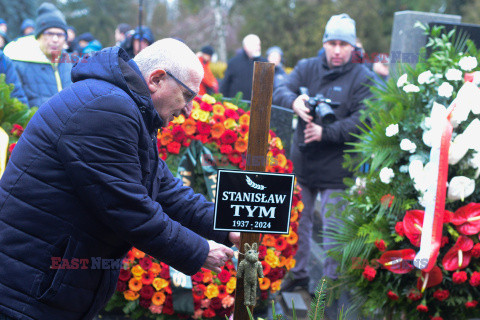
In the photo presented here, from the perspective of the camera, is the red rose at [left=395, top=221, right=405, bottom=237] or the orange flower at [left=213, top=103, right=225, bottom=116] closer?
the red rose at [left=395, top=221, right=405, bottom=237]

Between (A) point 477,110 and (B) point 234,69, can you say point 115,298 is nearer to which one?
(A) point 477,110

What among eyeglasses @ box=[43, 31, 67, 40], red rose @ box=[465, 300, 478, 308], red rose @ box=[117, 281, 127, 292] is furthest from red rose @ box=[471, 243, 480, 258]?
eyeglasses @ box=[43, 31, 67, 40]

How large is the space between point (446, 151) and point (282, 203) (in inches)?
53.5

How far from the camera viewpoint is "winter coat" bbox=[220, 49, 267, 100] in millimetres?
7586

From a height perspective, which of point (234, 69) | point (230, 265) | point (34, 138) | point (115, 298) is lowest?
point (115, 298)

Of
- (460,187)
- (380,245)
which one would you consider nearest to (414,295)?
(380,245)

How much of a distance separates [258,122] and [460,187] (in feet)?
5.10

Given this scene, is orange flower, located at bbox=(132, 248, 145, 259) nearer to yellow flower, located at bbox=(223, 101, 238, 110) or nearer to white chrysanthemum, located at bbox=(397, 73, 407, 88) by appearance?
yellow flower, located at bbox=(223, 101, 238, 110)

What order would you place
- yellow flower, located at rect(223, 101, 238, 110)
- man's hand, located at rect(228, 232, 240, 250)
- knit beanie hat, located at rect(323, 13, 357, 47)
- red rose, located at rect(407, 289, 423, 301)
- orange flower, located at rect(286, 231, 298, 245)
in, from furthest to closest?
knit beanie hat, located at rect(323, 13, 357, 47), yellow flower, located at rect(223, 101, 238, 110), orange flower, located at rect(286, 231, 298, 245), red rose, located at rect(407, 289, 423, 301), man's hand, located at rect(228, 232, 240, 250)

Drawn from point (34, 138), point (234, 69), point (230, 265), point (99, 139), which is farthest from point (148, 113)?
point (234, 69)

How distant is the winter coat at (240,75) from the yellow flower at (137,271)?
13.0 feet

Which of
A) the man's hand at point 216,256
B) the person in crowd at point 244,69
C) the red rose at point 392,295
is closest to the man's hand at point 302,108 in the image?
the red rose at point 392,295

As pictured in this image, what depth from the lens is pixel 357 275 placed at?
3.60 meters

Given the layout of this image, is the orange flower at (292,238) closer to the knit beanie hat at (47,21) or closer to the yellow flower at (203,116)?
the yellow flower at (203,116)
